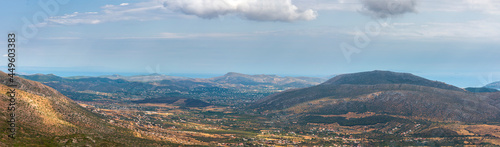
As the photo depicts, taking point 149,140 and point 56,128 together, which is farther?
point 149,140

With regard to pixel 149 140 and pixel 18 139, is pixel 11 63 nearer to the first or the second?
pixel 18 139

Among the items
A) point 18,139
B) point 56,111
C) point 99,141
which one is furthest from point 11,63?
point 56,111

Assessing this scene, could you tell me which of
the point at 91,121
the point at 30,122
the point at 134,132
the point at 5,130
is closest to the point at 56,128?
the point at 30,122

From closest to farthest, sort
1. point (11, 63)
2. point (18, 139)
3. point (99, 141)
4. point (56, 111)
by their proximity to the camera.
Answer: point (11, 63), point (18, 139), point (99, 141), point (56, 111)

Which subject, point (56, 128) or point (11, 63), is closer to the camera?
point (11, 63)

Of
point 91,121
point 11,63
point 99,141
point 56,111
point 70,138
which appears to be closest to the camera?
point 11,63

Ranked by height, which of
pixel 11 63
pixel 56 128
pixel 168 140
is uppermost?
pixel 11 63

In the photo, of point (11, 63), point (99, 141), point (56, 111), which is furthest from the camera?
point (56, 111)

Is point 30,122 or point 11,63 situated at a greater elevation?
point 11,63

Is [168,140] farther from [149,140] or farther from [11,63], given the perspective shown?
[11,63]
